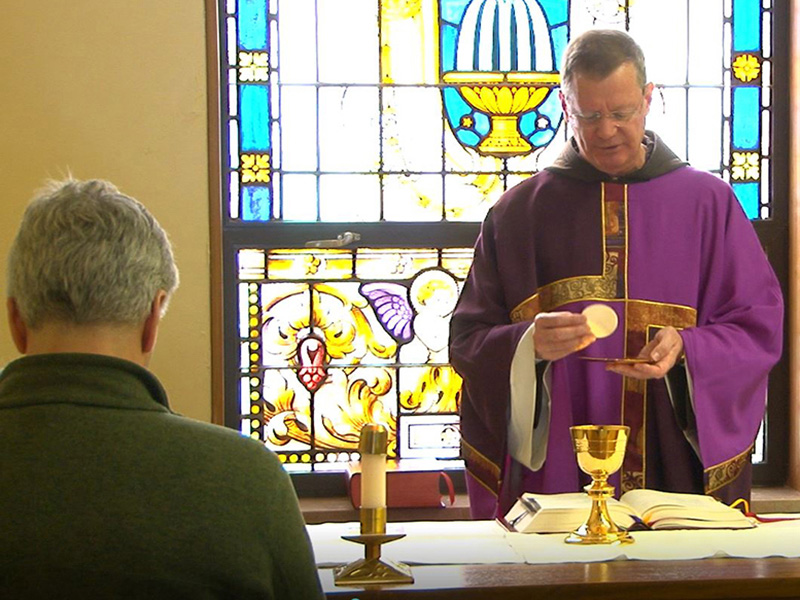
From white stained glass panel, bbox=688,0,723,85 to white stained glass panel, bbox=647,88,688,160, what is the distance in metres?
0.10

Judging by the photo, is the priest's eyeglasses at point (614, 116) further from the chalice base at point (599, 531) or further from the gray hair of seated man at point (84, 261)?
the gray hair of seated man at point (84, 261)

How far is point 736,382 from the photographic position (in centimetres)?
335

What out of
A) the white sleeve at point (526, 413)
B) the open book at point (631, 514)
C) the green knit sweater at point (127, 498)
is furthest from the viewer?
the white sleeve at point (526, 413)

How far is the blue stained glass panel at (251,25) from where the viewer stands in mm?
4969

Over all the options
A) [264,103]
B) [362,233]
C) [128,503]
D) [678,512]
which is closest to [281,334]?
[362,233]

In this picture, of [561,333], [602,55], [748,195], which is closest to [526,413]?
[561,333]

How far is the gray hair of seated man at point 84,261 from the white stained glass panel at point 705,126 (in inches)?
145

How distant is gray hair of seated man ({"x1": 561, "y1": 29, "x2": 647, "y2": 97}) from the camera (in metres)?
3.37

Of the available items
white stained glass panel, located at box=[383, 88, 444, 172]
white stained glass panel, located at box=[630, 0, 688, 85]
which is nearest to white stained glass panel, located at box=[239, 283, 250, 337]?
white stained glass panel, located at box=[383, 88, 444, 172]

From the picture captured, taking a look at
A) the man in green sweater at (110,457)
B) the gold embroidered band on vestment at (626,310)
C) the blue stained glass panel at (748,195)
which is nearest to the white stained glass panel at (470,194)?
the blue stained glass panel at (748,195)

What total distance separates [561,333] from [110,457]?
1.59 meters

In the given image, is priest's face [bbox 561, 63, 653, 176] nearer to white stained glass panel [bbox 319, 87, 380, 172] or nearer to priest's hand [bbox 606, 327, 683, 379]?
priest's hand [bbox 606, 327, 683, 379]

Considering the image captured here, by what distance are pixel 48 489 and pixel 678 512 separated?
1.55 meters

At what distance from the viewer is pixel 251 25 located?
4.97 m
